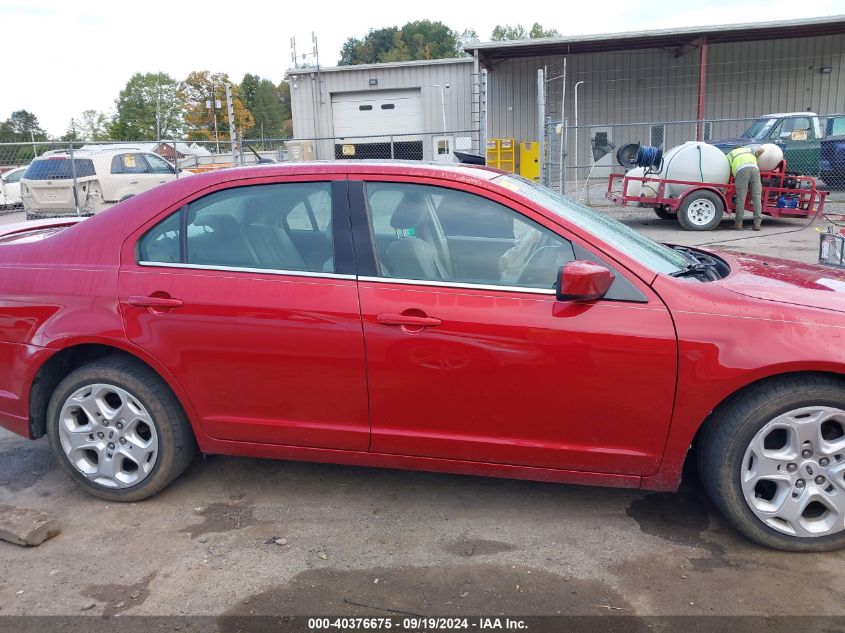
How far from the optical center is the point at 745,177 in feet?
41.3

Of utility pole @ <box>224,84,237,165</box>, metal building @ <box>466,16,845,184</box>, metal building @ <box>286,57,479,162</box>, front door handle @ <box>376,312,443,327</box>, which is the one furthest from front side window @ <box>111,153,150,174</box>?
front door handle @ <box>376,312,443,327</box>

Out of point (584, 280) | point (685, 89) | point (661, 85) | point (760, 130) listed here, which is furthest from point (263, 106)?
point (584, 280)

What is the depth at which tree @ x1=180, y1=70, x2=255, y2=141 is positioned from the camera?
6028 cm

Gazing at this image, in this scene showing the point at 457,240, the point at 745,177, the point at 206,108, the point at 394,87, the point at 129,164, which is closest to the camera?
the point at 457,240

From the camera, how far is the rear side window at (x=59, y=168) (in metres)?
14.1

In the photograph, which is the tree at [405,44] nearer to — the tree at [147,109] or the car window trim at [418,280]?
the tree at [147,109]

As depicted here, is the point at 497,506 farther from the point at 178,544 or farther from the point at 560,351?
the point at 178,544

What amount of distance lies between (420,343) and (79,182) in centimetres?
1327

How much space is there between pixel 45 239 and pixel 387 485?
2.20 meters

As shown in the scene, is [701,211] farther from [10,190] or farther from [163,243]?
[10,190]

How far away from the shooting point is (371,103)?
27.9 m

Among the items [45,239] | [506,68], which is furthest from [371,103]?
[45,239]

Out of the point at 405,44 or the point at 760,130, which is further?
the point at 405,44

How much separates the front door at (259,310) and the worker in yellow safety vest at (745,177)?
11.2m
